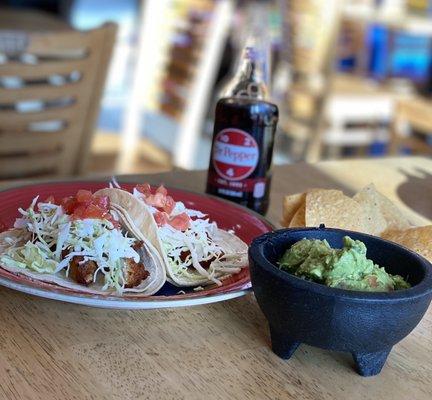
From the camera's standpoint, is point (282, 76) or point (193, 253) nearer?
point (193, 253)

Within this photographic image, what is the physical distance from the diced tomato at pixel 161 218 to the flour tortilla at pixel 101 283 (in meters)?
0.05

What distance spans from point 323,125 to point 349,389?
3.36 metres

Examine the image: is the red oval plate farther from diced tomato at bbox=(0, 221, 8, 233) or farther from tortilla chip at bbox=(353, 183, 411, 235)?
tortilla chip at bbox=(353, 183, 411, 235)

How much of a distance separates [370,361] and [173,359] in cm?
20

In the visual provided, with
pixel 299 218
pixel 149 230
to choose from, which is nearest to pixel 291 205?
pixel 299 218

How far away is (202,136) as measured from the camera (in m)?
4.64

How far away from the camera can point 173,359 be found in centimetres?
77

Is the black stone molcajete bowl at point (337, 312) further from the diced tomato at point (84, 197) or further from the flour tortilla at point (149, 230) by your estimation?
the diced tomato at point (84, 197)

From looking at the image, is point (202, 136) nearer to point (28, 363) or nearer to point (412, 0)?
point (412, 0)

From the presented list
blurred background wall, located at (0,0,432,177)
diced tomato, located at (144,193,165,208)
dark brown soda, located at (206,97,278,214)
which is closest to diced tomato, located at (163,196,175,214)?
diced tomato, located at (144,193,165,208)

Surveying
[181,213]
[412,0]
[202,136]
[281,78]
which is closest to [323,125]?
[281,78]

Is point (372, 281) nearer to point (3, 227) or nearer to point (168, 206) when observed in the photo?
point (168, 206)

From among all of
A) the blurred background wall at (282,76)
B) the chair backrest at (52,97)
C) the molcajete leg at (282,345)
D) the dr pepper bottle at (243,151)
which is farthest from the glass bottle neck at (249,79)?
the blurred background wall at (282,76)

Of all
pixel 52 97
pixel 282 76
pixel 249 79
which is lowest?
pixel 282 76
